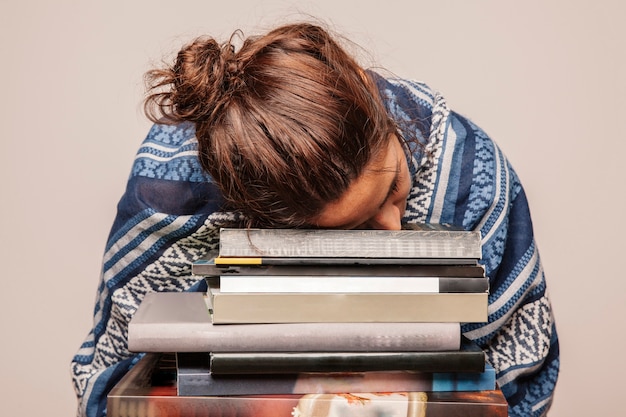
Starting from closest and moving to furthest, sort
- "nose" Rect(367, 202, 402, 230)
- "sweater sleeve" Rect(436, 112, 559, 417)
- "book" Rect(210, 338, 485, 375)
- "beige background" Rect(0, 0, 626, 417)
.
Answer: "book" Rect(210, 338, 485, 375) < "nose" Rect(367, 202, 402, 230) < "sweater sleeve" Rect(436, 112, 559, 417) < "beige background" Rect(0, 0, 626, 417)

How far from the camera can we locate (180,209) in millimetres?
943

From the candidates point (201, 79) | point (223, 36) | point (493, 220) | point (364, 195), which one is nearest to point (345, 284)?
point (364, 195)

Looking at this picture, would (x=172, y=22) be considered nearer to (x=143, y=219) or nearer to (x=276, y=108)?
(x=143, y=219)

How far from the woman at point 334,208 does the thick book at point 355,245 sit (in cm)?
7

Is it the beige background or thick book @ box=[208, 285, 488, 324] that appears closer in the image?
thick book @ box=[208, 285, 488, 324]

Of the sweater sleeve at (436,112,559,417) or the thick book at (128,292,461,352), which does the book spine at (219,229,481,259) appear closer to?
the thick book at (128,292,461,352)

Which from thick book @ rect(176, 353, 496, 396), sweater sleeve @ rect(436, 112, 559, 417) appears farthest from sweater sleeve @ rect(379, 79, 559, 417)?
thick book @ rect(176, 353, 496, 396)

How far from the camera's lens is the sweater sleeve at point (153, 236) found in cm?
93

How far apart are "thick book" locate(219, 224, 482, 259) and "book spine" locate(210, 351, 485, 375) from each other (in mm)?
89

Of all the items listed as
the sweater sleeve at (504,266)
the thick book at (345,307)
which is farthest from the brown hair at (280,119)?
the sweater sleeve at (504,266)

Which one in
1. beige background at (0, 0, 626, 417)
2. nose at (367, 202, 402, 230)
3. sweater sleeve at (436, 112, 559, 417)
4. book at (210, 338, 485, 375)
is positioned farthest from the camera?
beige background at (0, 0, 626, 417)

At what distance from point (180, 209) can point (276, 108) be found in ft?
0.99

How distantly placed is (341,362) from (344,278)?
8 centimetres

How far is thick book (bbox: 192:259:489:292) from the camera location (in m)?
0.66
